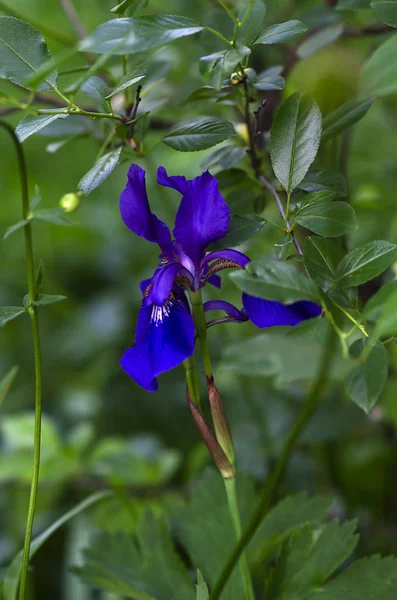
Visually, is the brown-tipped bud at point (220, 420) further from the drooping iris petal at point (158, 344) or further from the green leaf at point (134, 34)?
the green leaf at point (134, 34)

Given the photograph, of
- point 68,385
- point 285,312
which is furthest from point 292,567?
point 68,385

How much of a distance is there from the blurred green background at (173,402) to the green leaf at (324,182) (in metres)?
0.05

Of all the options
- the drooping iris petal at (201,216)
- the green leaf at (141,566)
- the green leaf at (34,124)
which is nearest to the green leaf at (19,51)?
the green leaf at (34,124)

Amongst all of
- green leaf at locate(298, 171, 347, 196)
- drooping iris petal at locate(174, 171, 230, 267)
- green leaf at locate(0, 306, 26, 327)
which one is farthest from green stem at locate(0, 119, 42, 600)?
green leaf at locate(298, 171, 347, 196)

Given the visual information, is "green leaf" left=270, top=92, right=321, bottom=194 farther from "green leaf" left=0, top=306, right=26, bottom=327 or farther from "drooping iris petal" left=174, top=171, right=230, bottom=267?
"green leaf" left=0, top=306, right=26, bottom=327

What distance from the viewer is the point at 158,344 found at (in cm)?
48

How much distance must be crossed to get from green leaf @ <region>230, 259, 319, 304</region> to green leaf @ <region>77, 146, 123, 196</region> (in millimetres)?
143

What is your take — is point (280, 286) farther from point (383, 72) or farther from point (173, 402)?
point (173, 402)

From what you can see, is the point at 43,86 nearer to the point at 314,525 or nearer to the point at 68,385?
the point at 314,525

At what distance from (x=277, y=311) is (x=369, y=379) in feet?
0.32

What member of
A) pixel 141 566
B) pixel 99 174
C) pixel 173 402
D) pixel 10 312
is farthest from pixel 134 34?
pixel 173 402

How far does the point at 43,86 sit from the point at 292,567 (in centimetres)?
48

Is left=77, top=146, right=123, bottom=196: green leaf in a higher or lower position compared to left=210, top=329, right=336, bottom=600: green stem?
higher

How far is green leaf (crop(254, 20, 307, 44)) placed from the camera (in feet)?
1.55
